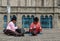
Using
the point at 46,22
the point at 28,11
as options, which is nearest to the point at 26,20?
the point at 28,11

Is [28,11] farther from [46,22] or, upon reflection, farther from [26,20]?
[46,22]

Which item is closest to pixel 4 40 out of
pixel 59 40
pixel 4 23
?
pixel 59 40

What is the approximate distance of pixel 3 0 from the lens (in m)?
38.9

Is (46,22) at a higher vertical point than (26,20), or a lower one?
lower

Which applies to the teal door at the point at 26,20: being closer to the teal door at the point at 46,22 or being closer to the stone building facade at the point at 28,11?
the stone building facade at the point at 28,11

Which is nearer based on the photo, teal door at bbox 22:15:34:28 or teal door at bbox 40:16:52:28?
teal door at bbox 22:15:34:28

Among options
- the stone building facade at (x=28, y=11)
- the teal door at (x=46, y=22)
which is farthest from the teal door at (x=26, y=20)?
the teal door at (x=46, y=22)

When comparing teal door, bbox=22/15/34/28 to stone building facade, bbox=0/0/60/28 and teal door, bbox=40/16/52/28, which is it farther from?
teal door, bbox=40/16/52/28

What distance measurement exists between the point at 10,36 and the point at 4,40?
1.36m

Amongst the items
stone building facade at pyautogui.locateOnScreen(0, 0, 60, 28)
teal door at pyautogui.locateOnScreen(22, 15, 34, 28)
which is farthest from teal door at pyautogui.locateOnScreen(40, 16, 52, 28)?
teal door at pyautogui.locateOnScreen(22, 15, 34, 28)

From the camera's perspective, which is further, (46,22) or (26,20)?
(26,20)

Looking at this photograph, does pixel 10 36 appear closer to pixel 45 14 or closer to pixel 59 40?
pixel 59 40

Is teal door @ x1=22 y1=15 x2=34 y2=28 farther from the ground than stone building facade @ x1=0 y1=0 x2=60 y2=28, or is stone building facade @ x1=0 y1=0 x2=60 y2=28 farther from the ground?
stone building facade @ x1=0 y1=0 x2=60 y2=28

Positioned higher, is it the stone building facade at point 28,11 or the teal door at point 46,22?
the stone building facade at point 28,11
